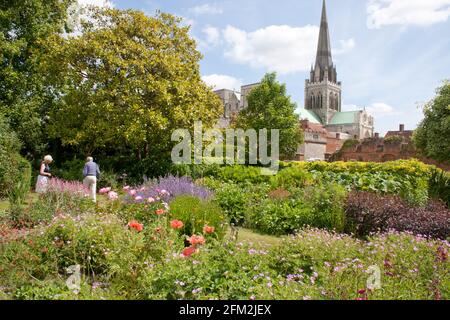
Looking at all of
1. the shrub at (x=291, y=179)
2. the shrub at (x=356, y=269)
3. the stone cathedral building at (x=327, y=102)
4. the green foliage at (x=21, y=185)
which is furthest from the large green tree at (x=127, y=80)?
the stone cathedral building at (x=327, y=102)

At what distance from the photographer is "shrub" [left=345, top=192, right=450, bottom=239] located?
7.32 m

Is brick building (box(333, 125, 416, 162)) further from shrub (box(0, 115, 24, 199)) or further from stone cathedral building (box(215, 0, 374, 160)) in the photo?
stone cathedral building (box(215, 0, 374, 160))

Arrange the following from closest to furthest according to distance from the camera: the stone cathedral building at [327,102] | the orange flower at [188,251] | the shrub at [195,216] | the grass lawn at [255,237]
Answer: the orange flower at [188,251] < the shrub at [195,216] < the grass lawn at [255,237] < the stone cathedral building at [327,102]

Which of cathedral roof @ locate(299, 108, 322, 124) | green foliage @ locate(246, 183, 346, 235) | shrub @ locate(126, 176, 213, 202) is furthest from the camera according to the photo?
cathedral roof @ locate(299, 108, 322, 124)

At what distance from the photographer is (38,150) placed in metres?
19.2

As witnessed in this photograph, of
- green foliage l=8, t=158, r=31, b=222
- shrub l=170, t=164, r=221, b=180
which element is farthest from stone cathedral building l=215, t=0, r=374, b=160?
green foliage l=8, t=158, r=31, b=222

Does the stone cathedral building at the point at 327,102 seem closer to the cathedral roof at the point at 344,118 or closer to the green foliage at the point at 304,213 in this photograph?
the cathedral roof at the point at 344,118

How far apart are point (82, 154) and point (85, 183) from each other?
9.14 m

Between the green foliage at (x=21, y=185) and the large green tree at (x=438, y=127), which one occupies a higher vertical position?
the large green tree at (x=438, y=127)

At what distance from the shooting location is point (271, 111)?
3316 centimetres

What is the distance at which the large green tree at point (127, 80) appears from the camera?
14992mm

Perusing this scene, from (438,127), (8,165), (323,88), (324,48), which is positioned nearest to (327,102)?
(323,88)

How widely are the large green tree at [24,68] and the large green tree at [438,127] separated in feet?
80.5

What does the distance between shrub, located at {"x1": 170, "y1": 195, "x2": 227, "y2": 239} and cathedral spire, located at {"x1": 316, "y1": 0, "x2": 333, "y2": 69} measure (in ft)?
293
